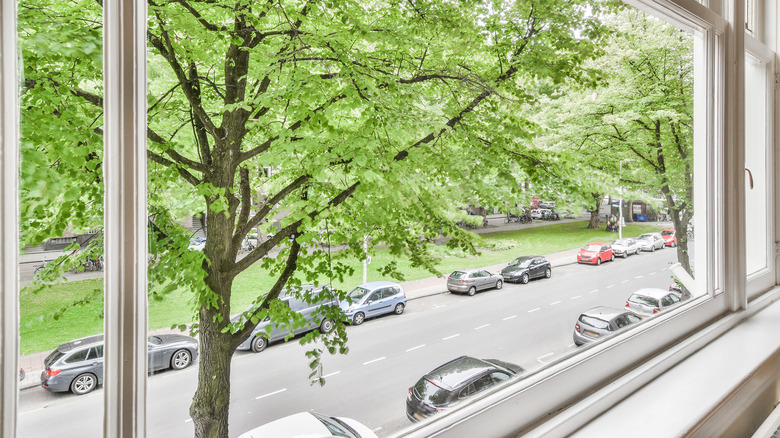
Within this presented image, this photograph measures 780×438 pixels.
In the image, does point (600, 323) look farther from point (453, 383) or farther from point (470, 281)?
point (453, 383)


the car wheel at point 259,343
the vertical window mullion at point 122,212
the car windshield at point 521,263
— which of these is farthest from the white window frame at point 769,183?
the vertical window mullion at point 122,212

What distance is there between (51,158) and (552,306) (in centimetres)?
129

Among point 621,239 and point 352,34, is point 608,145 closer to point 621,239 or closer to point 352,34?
point 621,239

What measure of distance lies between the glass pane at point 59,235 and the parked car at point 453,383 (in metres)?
0.61

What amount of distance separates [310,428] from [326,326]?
0.75 feet

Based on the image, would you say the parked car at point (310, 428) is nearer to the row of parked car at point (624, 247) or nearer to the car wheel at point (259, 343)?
the car wheel at point (259, 343)

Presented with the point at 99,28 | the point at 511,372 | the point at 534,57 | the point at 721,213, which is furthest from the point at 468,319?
the point at 721,213

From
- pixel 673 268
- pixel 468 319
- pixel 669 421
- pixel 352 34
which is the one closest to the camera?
pixel 669 421

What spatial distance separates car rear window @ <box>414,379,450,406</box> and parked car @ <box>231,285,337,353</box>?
0.26m

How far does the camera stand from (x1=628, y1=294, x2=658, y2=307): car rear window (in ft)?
4.85

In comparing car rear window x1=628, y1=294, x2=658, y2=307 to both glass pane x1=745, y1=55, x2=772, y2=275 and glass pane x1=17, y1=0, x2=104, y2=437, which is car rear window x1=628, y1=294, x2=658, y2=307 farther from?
glass pane x1=17, y1=0, x2=104, y2=437

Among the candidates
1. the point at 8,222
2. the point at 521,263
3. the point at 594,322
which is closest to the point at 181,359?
the point at 8,222

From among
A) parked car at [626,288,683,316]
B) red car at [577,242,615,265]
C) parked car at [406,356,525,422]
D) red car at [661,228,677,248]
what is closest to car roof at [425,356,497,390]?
parked car at [406,356,525,422]

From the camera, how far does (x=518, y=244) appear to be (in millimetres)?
1276
